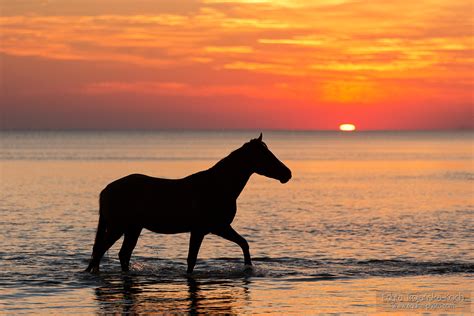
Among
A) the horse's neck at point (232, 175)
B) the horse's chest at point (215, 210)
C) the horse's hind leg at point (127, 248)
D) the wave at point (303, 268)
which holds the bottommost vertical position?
the wave at point (303, 268)

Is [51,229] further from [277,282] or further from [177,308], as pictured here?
[177,308]

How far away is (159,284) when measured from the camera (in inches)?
561

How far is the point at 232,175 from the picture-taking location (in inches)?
603

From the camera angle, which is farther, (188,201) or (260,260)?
(260,260)

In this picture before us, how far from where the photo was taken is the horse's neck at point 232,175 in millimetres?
15258

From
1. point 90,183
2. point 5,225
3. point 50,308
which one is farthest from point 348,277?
point 90,183

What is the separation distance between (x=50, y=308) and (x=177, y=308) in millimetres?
1666

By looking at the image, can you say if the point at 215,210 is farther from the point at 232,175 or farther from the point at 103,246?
the point at 103,246

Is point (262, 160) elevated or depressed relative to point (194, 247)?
elevated

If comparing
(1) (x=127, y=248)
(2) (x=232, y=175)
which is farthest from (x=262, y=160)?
(1) (x=127, y=248)

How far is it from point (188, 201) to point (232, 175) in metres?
0.85

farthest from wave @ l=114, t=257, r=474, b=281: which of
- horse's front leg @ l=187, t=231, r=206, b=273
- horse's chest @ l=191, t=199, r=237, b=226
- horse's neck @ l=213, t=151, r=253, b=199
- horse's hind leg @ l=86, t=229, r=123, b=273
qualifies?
horse's neck @ l=213, t=151, r=253, b=199

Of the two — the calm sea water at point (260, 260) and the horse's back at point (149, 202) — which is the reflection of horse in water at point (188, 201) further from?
the calm sea water at point (260, 260)

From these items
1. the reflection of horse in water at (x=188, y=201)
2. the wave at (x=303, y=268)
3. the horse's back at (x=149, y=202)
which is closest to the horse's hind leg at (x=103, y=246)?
the reflection of horse in water at (x=188, y=201)
